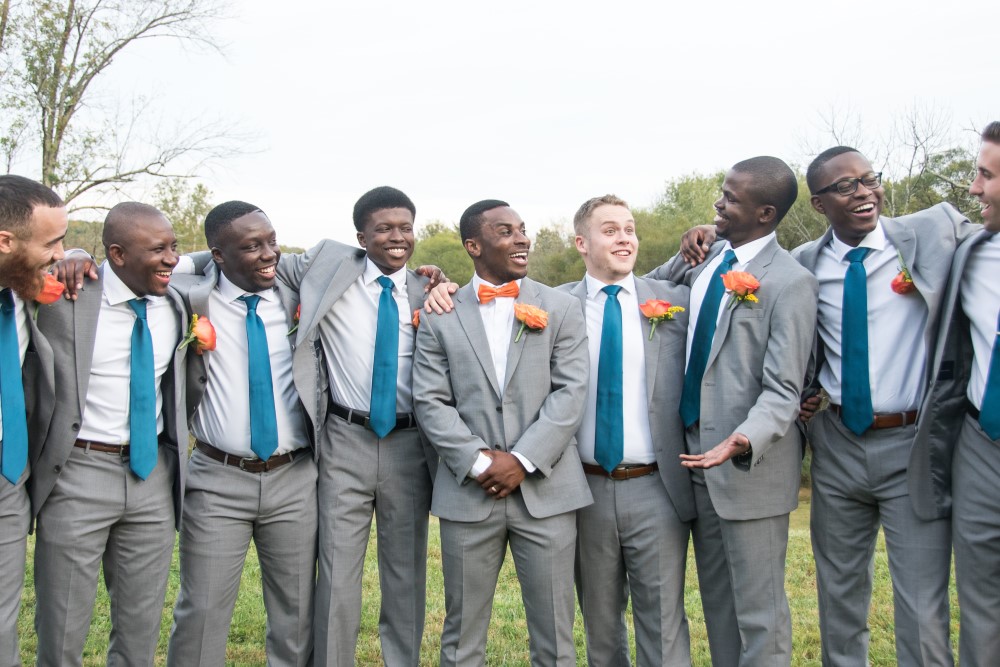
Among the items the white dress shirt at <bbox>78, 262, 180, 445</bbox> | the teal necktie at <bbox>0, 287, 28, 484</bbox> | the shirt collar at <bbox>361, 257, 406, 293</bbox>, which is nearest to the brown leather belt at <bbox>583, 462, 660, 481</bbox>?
the shirt collar at <bbox>361, 257, 406, 293</bbox>

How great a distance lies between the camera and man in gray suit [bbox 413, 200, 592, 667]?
202 inches

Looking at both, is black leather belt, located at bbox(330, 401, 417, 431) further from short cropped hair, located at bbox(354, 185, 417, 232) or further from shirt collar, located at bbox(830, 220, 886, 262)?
shirt collar, located at bbox(830, 220, 886, 262)

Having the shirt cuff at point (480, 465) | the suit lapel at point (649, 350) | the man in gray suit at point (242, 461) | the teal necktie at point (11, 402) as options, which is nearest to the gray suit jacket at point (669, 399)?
the suit lapel at point (649, 350)

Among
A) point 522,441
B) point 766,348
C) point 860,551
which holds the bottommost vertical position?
point 860,551

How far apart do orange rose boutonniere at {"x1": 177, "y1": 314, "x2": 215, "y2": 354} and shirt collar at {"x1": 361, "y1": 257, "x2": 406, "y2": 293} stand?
1.02 m

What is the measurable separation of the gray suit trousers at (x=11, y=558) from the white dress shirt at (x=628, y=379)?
10.3 feet

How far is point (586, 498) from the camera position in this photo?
5.26 meters

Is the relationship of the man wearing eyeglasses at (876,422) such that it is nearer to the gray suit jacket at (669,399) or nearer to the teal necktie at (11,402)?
the gray suit jacket at (669,399)

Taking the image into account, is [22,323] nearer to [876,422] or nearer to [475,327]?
[475,327]

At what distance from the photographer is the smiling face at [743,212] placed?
5414 millimetres

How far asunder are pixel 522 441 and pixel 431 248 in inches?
1756

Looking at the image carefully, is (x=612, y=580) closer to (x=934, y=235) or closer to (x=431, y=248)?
(x=934, y=235)

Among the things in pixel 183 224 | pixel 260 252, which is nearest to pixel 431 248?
pixel 183 224

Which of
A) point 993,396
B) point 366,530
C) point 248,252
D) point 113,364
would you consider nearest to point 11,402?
point 113,364
